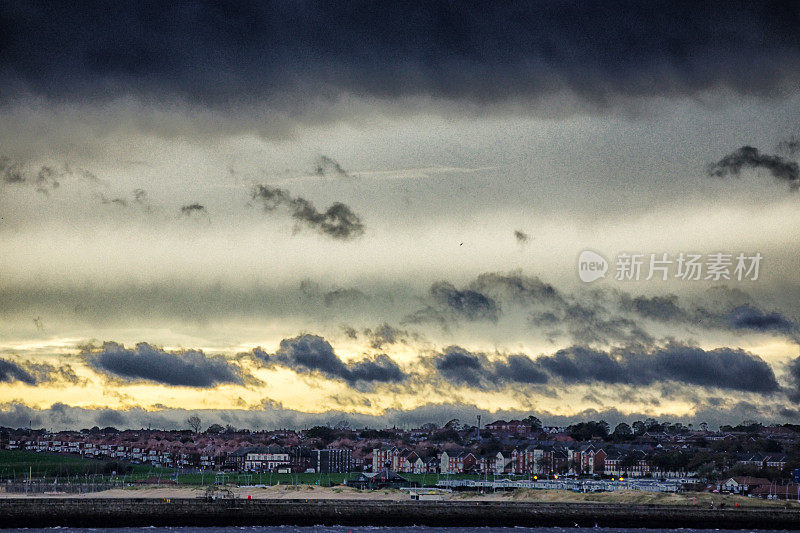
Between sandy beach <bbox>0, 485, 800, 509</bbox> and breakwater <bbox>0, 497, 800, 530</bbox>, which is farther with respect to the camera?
sandy beach <bbox>0, 485, 800, 509</bbox>

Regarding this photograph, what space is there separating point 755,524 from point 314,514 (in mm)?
50178

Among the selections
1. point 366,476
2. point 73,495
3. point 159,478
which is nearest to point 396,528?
point 73,495

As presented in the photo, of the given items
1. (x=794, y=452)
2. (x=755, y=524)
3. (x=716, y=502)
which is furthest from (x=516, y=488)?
(x=794, y=452)

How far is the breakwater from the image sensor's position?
118 metres

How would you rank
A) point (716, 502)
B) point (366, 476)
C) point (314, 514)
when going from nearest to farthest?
point (314, 514), point (716, 502), point (366, 476)

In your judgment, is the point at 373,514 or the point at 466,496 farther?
the point at 466,496

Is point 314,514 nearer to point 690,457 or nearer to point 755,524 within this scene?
point 755,524

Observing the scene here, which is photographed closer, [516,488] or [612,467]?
[516,488]

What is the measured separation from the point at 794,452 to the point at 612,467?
32.0m

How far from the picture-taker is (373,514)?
4811 inches

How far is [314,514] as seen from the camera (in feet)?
399

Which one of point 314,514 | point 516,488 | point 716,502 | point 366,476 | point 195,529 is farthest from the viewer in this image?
point 366,476

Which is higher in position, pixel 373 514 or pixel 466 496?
pixel 373 514

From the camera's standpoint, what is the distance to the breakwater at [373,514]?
11844 cm
